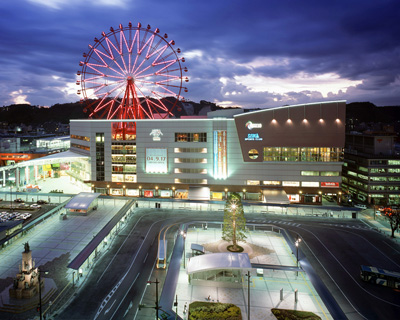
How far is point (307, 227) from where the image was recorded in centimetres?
4725

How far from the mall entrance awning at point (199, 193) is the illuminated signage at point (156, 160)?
8.65m

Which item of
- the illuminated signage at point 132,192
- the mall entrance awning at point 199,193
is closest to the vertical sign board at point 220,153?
the mall entrance awning at point 199,193

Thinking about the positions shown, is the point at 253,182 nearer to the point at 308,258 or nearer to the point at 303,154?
the point at 303,154

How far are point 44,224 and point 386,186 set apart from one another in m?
77.0

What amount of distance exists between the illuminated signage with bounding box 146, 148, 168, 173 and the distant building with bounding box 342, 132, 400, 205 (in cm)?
5072

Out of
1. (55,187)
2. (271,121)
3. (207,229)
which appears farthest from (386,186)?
(55,187)

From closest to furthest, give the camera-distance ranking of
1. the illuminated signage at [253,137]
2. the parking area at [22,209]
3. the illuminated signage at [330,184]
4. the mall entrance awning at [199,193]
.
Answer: the parking area at [22,209]
the mall entrance awning at [199,193]
the illuminated signage at [330,184]
the illuminated signage at [253,137]

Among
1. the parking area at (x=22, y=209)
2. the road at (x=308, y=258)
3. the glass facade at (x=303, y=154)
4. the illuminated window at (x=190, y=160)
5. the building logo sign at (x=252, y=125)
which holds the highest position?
the building logo sign at (x=252, y=125)

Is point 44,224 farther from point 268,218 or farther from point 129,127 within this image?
point 268,218

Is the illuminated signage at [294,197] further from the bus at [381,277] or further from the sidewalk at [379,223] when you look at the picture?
the bus at [381,277]

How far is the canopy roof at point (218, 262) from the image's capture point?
26281mm

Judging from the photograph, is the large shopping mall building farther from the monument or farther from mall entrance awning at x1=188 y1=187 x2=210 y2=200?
the monument

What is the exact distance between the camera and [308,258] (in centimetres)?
3588

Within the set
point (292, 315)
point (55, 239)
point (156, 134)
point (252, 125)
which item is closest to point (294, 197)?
point (252, 125)
